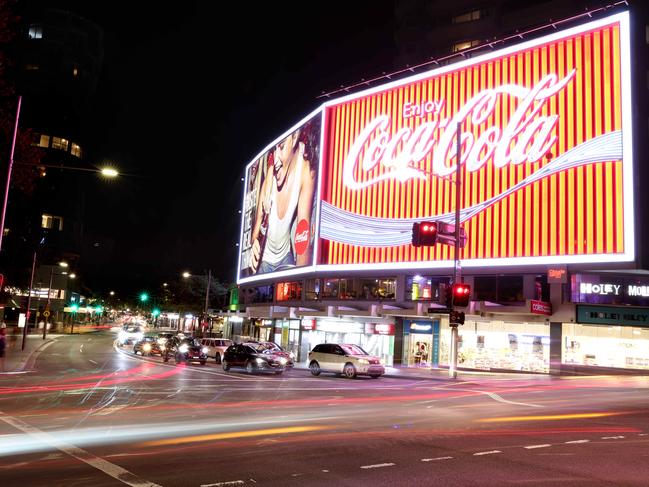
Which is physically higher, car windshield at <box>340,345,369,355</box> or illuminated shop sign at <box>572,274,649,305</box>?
illuminated shop sign at <box>572,274,649,305</box>

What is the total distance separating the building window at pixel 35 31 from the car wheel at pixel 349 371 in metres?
103

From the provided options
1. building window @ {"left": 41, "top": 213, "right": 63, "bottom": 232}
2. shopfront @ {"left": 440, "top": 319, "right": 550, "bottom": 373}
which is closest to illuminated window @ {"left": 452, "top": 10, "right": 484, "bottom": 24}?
shopfront @ {"left": 440, "top": 319, "right": 550, "bottom": 373}

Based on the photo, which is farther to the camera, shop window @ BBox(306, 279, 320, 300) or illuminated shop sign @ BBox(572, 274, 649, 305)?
shop window @ BBox(306, 279, 320, 300)

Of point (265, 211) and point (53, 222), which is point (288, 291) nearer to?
point (265, 211)

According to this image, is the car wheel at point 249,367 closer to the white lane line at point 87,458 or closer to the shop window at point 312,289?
the shop window at point 312,289

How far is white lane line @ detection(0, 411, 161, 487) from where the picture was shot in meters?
7.57

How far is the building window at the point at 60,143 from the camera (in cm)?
10375

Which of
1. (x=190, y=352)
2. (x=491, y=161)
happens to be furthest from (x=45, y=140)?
(x=491, y=161)

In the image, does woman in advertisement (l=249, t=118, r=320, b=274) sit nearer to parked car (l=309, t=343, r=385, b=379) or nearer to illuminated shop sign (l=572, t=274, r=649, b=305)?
parked car (l=309, t=343, r=385, b=379)

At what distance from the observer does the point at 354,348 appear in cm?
2978

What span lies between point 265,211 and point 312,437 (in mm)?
48190

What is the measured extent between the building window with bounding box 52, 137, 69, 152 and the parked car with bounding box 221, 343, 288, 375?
88032 millimetres

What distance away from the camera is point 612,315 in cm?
3067

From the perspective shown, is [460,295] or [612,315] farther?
[612,315]
